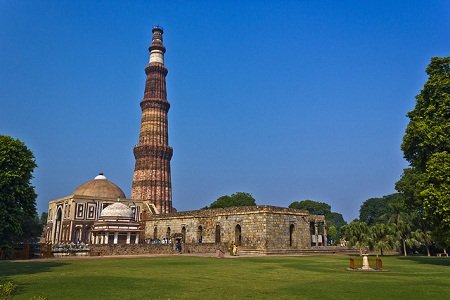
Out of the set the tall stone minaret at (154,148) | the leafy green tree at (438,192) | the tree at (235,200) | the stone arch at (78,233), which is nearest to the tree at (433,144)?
the leafy green tree at (438,192)

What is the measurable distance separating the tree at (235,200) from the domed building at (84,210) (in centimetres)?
1927

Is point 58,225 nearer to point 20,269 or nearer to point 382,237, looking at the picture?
point 20,269

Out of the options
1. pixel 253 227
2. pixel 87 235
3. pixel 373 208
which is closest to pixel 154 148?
pixel 87 235

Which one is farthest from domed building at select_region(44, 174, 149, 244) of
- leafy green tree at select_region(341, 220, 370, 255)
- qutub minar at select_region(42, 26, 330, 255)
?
leafy green tree at select_region(341, 220, 370, 255)

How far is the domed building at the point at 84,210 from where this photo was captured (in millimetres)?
43475

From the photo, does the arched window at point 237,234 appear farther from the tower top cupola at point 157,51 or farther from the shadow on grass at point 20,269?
the tower top cupola at point 157,51

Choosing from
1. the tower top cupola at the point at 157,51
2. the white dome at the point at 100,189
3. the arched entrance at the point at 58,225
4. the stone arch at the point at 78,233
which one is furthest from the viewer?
the tower top cupola at the point at 157,51

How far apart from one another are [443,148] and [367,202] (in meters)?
65.5

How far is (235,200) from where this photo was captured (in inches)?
2606

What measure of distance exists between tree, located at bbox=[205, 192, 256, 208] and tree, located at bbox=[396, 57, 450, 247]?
44535 millimetres

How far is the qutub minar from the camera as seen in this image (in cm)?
3131

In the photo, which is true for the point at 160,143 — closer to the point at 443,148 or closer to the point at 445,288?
the point at 443,148

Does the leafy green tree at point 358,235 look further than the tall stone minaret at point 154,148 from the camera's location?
No

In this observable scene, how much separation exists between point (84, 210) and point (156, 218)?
8.48 metres
